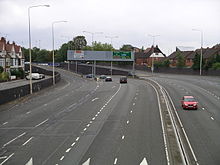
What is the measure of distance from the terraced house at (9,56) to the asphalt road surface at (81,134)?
4559 cm

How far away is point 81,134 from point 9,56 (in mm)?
64566

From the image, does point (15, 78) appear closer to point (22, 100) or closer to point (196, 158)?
point (22, 100)

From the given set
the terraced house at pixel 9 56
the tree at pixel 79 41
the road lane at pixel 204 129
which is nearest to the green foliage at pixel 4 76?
the terraced house at pixel 9 56

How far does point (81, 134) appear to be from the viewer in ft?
69.1

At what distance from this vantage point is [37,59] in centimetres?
18325

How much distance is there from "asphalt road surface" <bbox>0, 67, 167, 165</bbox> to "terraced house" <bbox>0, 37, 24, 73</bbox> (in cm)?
4559

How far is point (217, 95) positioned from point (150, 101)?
1036 cm

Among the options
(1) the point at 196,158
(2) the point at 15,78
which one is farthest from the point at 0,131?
(2) the point at 15,78

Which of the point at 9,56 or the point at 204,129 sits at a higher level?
the point at 9,56

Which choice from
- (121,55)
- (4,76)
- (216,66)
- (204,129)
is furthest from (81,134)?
(121,55)

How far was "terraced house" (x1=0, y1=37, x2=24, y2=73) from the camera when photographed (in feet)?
254

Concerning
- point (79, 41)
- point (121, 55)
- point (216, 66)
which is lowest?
point (216, 66)

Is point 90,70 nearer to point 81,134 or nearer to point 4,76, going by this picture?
point 4,76

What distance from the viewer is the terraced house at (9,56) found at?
3049 inches
